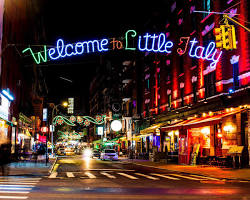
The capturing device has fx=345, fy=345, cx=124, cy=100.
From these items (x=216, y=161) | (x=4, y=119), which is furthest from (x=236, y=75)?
(x=4, y=119)

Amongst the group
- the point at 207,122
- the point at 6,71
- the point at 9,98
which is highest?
the point at 6,71

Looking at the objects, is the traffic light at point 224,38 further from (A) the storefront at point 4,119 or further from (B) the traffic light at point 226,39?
(A) the storefront at point 4,119

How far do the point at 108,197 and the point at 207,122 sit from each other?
1602 centimetres

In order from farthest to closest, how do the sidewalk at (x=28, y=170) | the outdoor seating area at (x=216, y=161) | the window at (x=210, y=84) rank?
the window at (x=210, y=84) → the outdoor seating area at (x=216, y=161) → the sidewalk at (x=28, y=170)

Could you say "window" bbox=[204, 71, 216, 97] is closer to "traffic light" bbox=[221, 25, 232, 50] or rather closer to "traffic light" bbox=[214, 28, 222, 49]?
"traffic light" bbox=[221, 25, 232, 50]

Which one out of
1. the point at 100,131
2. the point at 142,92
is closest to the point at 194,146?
the point at 142,92

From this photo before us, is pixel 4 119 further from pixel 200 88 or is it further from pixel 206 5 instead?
pixel 206 5

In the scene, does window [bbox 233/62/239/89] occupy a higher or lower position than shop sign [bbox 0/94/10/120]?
higher

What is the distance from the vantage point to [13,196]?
11.4m

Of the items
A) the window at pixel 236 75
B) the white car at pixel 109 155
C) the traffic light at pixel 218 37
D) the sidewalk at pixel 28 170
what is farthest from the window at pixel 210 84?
the white car at pixel 109 155

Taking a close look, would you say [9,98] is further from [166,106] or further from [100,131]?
[100,131]

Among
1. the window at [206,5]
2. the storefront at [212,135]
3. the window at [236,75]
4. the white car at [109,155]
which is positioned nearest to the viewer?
the storefront at [212,135]

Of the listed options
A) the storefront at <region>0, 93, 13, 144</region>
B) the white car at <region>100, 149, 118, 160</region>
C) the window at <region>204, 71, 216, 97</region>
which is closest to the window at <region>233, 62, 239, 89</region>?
the window at <region>204, 71, 216, 97</region>

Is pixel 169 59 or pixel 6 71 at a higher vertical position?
pixel 169 59
